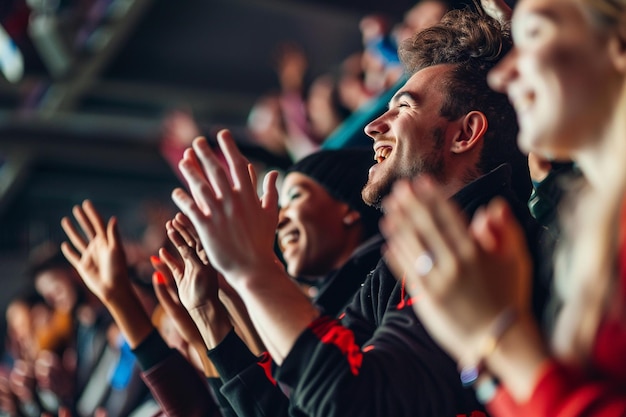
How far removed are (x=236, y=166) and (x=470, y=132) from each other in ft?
1.33

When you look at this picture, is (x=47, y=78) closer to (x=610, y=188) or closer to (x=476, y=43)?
(x=476, y=43)

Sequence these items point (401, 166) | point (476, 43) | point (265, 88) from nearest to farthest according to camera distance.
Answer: point (401, 166)
point (476, 43)
point (265, 88)

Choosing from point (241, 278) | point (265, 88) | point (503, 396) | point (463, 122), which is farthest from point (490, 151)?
point (265, 88)

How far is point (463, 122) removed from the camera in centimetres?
132

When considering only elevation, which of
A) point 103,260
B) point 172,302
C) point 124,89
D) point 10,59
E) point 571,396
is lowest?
point 571,396

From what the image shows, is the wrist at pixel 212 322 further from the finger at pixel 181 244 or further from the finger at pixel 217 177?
the finger at pixel 217 177

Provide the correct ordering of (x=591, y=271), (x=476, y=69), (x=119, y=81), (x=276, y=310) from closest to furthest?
(x=591, y=271) → (x=276, y=310) → (x=476, y=69) → (x=119, y=81)

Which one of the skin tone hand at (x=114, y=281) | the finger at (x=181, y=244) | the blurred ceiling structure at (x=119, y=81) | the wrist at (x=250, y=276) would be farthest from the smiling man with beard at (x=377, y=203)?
the blurred ceiling structure at (x=119, y=81)

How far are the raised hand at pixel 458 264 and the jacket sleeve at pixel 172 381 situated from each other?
31.3 inches

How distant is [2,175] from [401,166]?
5.17 metres

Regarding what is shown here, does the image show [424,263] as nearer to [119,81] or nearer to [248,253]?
→ [248,253]

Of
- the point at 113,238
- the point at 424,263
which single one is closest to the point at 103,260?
the point at 113,238

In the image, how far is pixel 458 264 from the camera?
72 centimetres

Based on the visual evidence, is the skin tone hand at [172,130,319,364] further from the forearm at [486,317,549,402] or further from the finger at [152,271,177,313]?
the finger at [152,271,177,313]
